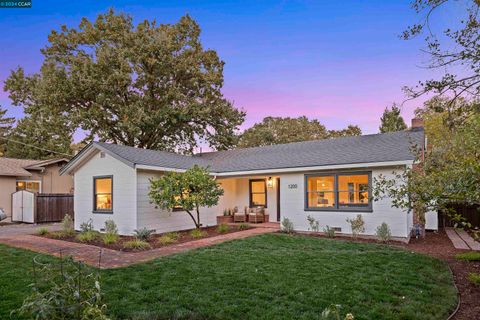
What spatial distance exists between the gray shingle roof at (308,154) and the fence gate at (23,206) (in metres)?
8.12

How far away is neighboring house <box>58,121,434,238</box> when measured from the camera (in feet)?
36.3

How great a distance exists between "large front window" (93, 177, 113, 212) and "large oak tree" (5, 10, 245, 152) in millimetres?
7906

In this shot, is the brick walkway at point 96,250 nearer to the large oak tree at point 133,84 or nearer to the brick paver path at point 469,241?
the brick paver path at point 469,241

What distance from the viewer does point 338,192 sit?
11.8 metres

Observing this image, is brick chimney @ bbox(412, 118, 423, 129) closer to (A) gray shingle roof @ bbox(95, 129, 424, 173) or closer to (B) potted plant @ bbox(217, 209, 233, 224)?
(A) gray shingle roof @ bbox(95, 129, 424, 173)

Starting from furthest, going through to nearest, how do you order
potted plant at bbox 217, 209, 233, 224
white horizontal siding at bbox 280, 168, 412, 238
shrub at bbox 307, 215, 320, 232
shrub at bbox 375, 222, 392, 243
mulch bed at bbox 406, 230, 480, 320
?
1. potted plant at bbox 217, 209, 233, 224
2. shrub at bbox 307, 215, 320, 232
3. white horizontal siding at bbox 280, 168, 412, 238
4. shrub at bbox 375, 222, 392, 243
5. mulch bed at bbox 406, 230, 480, 320

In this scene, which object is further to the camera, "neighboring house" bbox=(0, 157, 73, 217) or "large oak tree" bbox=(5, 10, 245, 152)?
"large oak tree" bbox=(5, 10, 245, 152)

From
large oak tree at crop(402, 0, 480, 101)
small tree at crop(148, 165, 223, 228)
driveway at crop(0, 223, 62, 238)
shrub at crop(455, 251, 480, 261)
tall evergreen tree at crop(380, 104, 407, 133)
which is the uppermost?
tall evergreen tree at crop(380, 104, 407, 133)

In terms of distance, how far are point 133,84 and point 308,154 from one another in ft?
45.0

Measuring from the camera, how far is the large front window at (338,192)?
11.4m

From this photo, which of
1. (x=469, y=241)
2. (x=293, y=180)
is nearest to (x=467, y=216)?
(x=469, y=241)

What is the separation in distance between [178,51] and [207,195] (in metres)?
14.2

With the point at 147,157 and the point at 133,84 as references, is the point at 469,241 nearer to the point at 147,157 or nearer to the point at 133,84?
the point at 147,157

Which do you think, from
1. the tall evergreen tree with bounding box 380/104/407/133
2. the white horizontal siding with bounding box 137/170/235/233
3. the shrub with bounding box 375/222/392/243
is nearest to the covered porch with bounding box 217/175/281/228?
the white horizontal siding with bounding box 137/170/235/233
